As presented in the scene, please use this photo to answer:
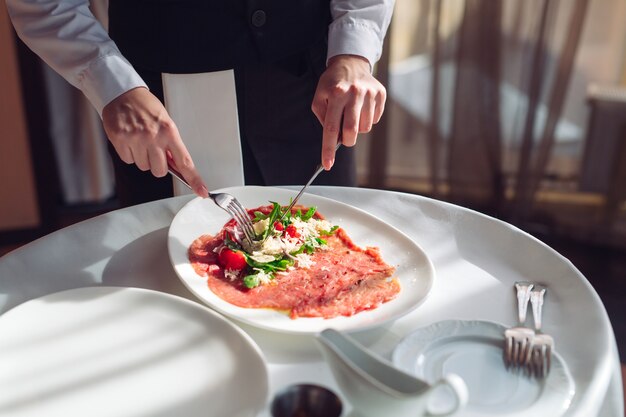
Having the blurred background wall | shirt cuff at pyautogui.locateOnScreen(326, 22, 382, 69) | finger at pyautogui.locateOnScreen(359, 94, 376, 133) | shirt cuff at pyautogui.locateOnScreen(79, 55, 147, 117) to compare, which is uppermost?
shirt cuff at pyautogui.locateOnScreen(326, 22, 382, 69)

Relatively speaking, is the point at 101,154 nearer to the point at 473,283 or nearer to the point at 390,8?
the point at 390,8

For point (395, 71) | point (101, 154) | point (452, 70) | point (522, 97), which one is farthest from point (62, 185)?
point (522, 97)

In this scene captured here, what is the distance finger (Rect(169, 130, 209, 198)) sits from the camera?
1.12 m

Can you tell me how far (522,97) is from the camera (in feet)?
8.74

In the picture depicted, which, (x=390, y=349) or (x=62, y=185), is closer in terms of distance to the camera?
(x=390, y=349)

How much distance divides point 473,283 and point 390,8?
0.75 meters

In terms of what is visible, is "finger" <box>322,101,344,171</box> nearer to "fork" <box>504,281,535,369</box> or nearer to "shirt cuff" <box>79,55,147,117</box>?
"shirt cuff" <box>79,55,147,117</box>

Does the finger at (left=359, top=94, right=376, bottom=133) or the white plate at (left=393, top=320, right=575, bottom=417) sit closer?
the white plate at (left=393, top=320, right=575, bottom=417)

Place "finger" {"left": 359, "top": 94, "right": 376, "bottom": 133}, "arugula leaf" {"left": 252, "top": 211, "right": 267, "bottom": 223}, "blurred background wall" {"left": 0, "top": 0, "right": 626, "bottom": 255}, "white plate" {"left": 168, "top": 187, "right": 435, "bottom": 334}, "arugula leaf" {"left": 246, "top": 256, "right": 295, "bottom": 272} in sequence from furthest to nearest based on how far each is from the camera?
1. "blurred background wall" {"left": 0, "top": 0, "right": 626, "bottom": 255}
2. "finger" {"left": 359, "top": 94, "right": 376, "bottom": 133}
3. "arugula leaf" {"left": 252, "top": 211, "right": 267, "bottom": 223}
4. "arugula leaf" {"left": 246, "top": 256, "right": 295, "bottom": 272}
5. "white plate" {"left": 168, "top": 187, "right": 435, "bottom": 334}

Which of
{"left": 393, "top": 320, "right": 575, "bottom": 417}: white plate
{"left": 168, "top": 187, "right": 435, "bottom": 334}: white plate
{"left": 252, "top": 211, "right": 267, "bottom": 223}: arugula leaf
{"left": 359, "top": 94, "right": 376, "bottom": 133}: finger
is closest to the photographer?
{"left": 393, "top": 320, "right": 575, "bottom": 417}: white plate

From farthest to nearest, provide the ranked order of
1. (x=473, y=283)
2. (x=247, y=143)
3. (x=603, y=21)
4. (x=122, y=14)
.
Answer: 1. (x=603, y=21)
2. (x=247, y=143)
3. (x=122, y=14)
4. (x=473, y=283)

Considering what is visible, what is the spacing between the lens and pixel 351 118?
4.11 ft

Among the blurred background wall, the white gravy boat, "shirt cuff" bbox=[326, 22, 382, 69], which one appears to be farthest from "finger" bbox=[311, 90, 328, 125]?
the blurred background wall

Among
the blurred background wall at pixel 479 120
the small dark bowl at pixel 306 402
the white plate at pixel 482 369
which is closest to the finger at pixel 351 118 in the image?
the white plate at pixel 482 369
